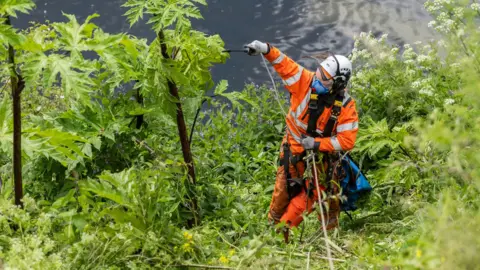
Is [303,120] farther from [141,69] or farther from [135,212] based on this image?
[135,212]

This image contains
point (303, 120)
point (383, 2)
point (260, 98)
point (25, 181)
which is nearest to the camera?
point (25, 181)

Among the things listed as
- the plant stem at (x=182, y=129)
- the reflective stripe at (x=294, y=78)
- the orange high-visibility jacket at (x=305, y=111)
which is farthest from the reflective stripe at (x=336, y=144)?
the plant stem at (x=182, y=129)

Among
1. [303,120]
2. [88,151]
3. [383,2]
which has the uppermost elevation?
[88,151]

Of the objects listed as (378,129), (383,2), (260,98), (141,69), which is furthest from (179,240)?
(383,2)

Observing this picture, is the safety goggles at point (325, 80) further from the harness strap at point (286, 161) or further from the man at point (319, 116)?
the harness strap at point (286, 161)

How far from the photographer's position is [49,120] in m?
5.03

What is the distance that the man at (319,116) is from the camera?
17.6 ft

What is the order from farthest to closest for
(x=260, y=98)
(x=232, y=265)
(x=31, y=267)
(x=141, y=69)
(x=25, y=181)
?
1. (x=260, y=98)
2. (x=25, y=181)
3. (x=141, y=69)
4. (x=232, y=265)
5. (x=31, y=267)

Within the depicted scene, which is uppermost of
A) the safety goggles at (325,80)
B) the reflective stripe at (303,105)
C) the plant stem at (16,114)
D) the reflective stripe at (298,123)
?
the plant stem at (16,114)

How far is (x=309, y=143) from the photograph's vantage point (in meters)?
5.41

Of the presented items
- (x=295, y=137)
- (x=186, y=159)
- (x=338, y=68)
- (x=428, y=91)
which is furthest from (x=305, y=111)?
(x=428, y=91)

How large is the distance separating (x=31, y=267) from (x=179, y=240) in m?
0.69

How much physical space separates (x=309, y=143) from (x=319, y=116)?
271 millimetres

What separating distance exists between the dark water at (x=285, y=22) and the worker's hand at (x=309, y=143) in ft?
35.9
